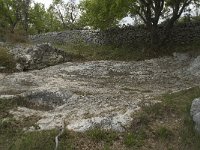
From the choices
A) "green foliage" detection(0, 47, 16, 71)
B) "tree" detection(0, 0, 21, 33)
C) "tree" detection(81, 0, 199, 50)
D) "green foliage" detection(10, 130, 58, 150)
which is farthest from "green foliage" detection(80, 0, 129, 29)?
"tree" detection(0, 0, 21, 33)

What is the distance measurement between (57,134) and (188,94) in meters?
6.38

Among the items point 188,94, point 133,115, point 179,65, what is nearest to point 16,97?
point 133,115

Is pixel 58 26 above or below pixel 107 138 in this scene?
above

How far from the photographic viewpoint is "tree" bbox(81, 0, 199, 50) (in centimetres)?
3045

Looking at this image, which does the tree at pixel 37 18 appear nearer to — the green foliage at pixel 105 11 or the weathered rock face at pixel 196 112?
the green foliage at pixel 105 11

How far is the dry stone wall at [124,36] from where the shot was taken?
3284 cm

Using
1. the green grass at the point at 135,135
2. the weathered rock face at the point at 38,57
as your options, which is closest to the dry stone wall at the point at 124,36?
the weathered rock face at the point at 38,57

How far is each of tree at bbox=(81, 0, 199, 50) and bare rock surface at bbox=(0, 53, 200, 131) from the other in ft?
12.3

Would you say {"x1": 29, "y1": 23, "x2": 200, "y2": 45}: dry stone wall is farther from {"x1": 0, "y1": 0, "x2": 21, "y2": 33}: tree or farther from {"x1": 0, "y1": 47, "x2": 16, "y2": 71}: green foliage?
{"x1": 0, "y1": 0, "x2": 21, "y2": 33}: tree

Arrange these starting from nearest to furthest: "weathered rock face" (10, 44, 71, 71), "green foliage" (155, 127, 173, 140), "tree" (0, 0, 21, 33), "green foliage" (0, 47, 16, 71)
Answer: "green foliage" (155, 127, 173, 140)
"green foliage" (0, 47, 16, 71)
"weathered rock face" (10, 44, 71, 71)
"tree" (0, 0, 21, 33)

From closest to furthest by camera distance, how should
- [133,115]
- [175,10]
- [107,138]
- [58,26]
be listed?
[107,138], [133,115], [175,10], [58,26]

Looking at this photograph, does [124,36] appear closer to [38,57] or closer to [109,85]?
[38,57]

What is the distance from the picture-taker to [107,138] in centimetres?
1535

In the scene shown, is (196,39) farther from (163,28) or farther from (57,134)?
(57,134)
